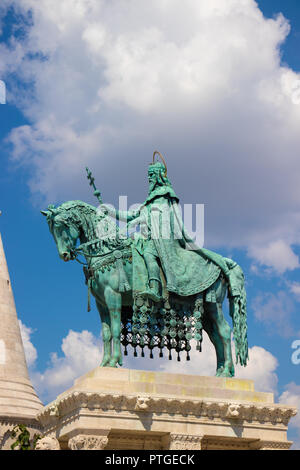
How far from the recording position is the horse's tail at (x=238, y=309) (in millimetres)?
22547

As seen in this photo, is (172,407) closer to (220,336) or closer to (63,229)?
(220,336)

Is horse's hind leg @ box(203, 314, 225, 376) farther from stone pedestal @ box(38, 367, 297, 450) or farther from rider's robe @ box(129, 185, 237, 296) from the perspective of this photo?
rider's robe @ box(129, 185, 237, 296)

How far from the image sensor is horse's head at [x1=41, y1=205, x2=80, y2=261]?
22000 millimetres

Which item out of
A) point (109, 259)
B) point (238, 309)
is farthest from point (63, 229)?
point (238, 309)

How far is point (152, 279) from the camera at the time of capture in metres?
21.9

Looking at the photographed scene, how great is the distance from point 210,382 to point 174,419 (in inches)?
59.1

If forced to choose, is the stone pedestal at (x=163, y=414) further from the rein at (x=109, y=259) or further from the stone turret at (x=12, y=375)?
the stone turret at (x=12, y=375)

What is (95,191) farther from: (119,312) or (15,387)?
(15,387)

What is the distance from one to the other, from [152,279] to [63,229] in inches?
106

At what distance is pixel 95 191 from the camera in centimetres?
2327

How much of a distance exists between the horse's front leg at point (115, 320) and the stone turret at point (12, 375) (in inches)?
653

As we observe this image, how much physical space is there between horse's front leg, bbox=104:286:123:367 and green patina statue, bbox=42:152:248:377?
0.08ft
